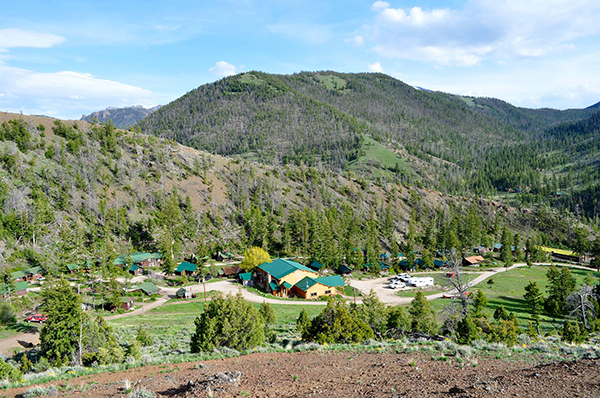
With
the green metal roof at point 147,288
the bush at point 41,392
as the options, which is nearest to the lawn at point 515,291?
the bush at point 41,392

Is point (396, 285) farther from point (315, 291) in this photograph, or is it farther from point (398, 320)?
point (398, 320)

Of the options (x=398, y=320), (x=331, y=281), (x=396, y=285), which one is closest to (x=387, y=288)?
(x=396, y=285)

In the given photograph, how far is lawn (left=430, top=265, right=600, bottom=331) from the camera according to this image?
54.1m

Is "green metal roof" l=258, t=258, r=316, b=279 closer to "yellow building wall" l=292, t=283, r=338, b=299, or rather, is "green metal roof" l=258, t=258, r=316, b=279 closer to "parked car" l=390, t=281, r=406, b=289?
"yellow building wall" l=292, t=283, r=338, b=299

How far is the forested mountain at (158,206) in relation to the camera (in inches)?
2739

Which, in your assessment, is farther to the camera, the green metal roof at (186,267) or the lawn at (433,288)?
the green metal roof at (186,267)

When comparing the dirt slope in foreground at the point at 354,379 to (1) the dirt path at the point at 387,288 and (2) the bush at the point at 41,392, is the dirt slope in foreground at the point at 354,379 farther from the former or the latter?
(1) the dirt path at the point at 387,288

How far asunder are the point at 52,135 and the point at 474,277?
131 meters

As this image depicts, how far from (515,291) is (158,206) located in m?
95.7

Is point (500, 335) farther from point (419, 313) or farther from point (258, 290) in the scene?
point (258, 290)

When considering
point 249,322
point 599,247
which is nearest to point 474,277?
point 599,247

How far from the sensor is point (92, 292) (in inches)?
2047

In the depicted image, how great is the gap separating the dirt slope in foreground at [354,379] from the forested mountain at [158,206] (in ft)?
153

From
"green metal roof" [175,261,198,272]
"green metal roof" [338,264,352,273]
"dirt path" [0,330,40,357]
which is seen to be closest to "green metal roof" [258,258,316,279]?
"green metal roof" [175,261,198,272]
